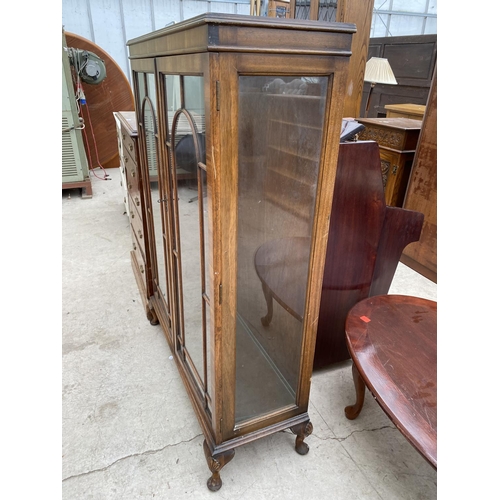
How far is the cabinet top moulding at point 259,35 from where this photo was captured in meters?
0.81

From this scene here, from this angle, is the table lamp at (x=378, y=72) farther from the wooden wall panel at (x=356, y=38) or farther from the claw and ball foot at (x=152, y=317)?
the claw and ball foot at (x=152, y=317)

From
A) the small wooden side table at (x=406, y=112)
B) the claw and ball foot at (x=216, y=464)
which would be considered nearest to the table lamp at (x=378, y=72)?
the small wooden side table at (x=406, y=112)

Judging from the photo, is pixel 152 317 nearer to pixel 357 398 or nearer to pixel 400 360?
pixel 357 398

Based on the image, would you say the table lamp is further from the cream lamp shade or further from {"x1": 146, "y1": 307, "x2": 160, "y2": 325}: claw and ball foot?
{"x1": 146, "y1": 307, "x2": 160, "y2": 325}: claw and ball foot

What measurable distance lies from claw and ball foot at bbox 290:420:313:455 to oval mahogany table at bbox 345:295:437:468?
0.30 meters

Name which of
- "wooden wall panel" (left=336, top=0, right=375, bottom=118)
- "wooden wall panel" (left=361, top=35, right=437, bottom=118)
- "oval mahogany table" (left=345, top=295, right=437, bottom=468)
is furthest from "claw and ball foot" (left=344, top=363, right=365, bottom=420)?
"wooden wall panel" (left=361, top=35, right=437, bottom=118)

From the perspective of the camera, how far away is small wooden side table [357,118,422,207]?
297 cm

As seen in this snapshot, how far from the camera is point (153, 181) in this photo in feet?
5.69

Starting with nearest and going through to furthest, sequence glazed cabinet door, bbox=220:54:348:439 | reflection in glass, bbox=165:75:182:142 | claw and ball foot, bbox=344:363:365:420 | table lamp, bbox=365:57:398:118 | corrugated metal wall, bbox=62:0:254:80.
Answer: glazed cabinet door, bbox=220:54:348:439 < reflection in glass, bbox=165:75:182:142 < claw and ball foot, bbox=344:363:365:420 < table lamp, bbox=365:57:398:118 < corrugated metal wall, bbox=62:0:254:80

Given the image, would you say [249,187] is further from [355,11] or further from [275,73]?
[355,11]

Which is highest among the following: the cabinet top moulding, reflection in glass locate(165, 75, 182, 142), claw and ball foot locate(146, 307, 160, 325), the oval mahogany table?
the cabinet top moulding

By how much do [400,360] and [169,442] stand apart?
1.04 meters

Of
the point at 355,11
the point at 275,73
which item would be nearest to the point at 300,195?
the point at 275,73

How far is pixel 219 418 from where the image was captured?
130cm
